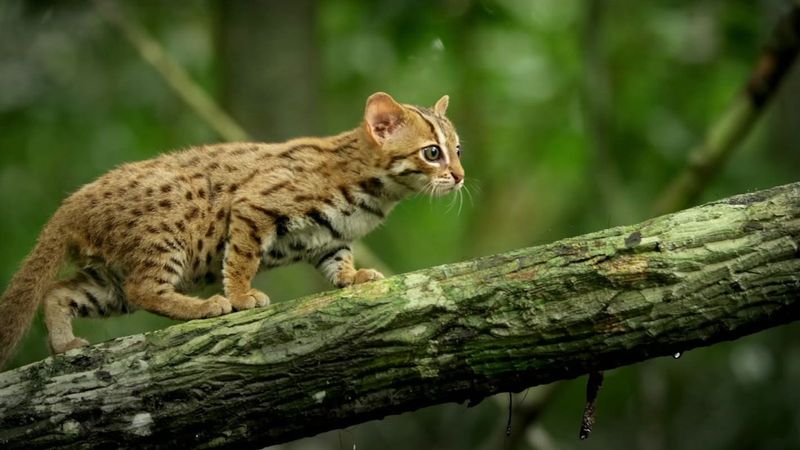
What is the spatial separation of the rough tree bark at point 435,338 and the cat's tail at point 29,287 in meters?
0.96

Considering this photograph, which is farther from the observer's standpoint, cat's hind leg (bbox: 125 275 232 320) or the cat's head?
the cat's head

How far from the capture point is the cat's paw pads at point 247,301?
250 inches

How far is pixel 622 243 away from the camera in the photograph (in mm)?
5027

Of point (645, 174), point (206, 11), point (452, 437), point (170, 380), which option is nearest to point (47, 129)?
point (206, 11)

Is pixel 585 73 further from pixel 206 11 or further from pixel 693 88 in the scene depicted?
pixel 206 11

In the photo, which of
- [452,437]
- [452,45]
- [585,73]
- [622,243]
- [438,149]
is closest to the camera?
[622,243]

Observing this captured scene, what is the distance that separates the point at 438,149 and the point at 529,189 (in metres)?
5.47

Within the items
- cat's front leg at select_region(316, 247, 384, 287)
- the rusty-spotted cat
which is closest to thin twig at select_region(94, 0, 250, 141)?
the rusty-spotted cat

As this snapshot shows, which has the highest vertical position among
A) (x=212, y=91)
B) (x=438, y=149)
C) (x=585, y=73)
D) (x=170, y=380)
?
(x=212, y=91)

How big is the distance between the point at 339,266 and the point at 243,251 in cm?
72

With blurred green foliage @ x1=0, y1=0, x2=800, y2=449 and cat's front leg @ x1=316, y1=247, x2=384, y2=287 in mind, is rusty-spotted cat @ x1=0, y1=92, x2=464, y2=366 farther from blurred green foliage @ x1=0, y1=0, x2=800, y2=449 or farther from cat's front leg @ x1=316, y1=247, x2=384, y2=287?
blurred green foliage @ x1=0, y1=0, x2=800, y2=449

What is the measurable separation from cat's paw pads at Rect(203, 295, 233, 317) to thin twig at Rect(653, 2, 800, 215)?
11.3 ft

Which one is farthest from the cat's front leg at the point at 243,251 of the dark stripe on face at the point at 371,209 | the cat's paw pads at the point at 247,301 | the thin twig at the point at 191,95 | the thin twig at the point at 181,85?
the thin twig at the point at 181,85

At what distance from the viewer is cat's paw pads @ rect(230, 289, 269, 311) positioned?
636 cm
